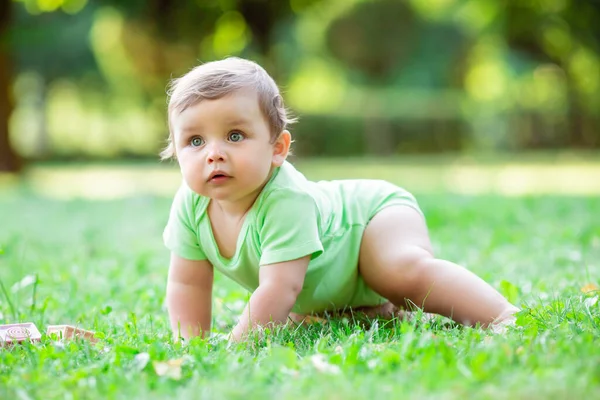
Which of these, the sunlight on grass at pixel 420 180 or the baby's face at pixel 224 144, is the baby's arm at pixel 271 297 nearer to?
the baby's face at pixel 224 144

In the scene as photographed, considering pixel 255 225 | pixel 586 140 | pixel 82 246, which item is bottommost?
pixel 586 140

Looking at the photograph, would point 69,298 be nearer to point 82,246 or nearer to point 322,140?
point 82,246

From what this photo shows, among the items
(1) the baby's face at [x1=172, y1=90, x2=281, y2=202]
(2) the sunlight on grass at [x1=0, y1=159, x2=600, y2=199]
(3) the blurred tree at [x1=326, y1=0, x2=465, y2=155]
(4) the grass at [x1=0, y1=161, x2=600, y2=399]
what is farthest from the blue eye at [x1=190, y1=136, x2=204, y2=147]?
(3) the blurred tree at [x1=326, y1=0, x2=465, y2=155]

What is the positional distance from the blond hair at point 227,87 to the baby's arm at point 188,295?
41 cm

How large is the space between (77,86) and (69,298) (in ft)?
91.0

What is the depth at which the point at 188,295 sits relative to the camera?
108 inches

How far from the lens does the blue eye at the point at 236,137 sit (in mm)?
2455

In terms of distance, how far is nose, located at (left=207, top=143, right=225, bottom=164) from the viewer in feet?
7.90

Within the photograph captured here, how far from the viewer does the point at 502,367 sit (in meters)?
1.88

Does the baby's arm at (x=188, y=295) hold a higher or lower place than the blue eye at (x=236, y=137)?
lower

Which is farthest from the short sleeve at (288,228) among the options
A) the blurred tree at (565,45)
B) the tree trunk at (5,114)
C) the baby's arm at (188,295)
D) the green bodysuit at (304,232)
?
the blurred tree at (565,45)

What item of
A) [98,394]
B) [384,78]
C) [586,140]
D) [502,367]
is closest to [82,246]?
[98,394]

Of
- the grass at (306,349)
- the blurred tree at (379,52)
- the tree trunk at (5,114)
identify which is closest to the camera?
the grass at (306,349)

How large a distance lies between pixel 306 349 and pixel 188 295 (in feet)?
1.98
